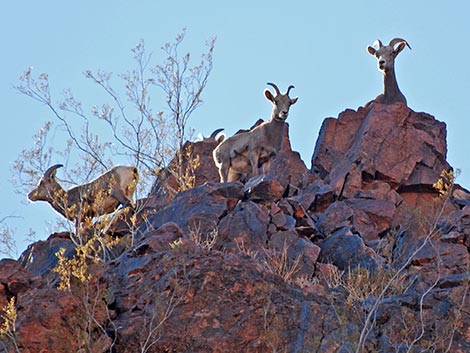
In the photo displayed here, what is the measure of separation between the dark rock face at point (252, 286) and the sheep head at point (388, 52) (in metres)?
7.55

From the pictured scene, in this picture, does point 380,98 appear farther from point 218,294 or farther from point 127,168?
point 218,294

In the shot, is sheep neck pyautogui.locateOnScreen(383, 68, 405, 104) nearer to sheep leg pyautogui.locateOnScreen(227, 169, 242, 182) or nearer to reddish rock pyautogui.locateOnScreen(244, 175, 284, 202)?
sheep leg pyautogui.locateOnScreen(227, 169, 242, 182)

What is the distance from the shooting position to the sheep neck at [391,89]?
26406 millimetres

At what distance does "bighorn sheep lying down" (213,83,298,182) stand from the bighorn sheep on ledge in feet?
10.7

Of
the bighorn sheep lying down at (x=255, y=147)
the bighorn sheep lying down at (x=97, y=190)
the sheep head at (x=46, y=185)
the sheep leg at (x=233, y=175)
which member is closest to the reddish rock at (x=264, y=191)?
the bighorn sheep lying down at (x=97, y=190)

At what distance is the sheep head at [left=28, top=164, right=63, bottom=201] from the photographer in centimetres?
2216

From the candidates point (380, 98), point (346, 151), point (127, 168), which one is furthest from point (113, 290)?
point (380, 98)

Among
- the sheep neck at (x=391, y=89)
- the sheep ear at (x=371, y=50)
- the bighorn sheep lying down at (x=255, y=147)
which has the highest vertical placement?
the sheep ear at (x=371, y=50)

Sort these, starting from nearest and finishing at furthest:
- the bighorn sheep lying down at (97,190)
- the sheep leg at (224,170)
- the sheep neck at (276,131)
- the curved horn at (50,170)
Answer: the bighorn sheep lying down at (97,190) < the curved horn at (50,170) < the sheep neck at (276,131) < the sheep leg at (224,170)

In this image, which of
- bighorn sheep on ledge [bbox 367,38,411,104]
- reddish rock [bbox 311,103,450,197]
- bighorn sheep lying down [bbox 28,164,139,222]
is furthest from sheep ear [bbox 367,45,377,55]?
bighorn sheep lying down [bbox 28,164,139,222]

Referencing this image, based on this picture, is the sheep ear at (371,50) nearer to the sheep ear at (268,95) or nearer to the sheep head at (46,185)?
the sheep ear at (268,95)

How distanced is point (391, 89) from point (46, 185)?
810cm

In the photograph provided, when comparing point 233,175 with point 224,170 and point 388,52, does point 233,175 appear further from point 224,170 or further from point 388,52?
point 388,52

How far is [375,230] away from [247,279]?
735 centimetres
